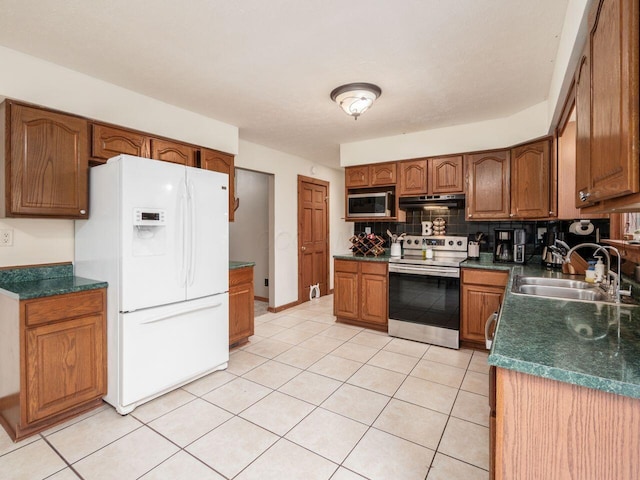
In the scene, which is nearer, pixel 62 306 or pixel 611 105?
pixel 611 105

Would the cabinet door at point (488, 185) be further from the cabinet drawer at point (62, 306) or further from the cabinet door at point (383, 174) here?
the cabinet drawer at point (62, 306)

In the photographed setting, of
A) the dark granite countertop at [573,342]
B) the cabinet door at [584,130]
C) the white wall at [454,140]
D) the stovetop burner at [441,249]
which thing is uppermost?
the white wall at [454,140]

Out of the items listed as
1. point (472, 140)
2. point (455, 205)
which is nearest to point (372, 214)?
point (455, 205)

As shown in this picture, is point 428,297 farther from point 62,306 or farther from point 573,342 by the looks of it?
point 62,306

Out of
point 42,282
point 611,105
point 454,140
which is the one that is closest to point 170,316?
point 42,282

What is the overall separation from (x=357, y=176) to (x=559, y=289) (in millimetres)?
2631

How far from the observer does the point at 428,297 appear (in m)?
3.40

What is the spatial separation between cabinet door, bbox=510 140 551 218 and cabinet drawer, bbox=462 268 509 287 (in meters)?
0.64

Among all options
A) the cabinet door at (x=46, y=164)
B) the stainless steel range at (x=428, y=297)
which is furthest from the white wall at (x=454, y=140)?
the cabinet door at (x=46, y=164)

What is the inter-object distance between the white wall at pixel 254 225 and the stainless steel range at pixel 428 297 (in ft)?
8.18

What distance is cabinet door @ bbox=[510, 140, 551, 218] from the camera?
9.81 feet

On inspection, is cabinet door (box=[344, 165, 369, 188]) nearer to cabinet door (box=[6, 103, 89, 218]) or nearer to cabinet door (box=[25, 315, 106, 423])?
cabinet door (box=[6, 103, 89, 218])

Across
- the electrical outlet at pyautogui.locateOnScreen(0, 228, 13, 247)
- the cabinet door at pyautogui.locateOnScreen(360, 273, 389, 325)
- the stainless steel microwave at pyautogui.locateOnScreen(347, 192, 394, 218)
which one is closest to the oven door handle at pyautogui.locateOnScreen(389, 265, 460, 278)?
the cabinet door at pyautogui.locateOnScreen(360, 273, 389, 325)

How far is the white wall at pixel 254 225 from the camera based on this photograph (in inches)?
211
